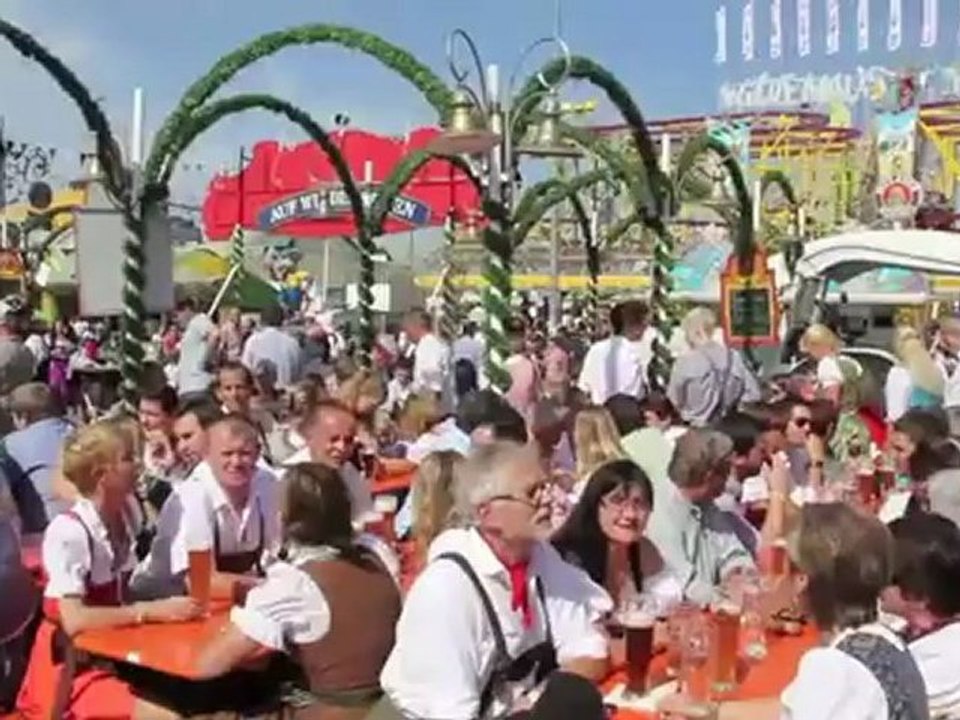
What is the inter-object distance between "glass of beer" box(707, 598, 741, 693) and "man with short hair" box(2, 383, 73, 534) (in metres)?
2.79

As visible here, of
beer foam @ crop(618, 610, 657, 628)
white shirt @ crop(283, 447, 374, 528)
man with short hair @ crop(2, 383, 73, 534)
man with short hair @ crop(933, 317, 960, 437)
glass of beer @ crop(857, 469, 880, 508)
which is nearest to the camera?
beer foam @ crop(618, 610, 657, 628)

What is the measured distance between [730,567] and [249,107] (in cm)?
696

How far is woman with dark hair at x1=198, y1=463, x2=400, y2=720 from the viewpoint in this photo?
331cm

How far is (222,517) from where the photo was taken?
14.9ft

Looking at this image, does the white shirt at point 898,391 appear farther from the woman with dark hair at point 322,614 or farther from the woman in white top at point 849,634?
the woman in white top at point 849,634

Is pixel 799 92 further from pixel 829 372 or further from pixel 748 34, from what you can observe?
pixel 829 372

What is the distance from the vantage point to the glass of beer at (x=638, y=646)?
10.8 ft

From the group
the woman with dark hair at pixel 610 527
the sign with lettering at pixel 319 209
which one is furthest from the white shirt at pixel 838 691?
the sign with lettering at pixel 319 209

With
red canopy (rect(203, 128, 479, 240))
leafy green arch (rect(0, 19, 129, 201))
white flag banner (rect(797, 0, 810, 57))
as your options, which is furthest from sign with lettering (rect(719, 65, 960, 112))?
leafy green arch (rect(0, 19, 129, 201))

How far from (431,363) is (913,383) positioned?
4.18 m

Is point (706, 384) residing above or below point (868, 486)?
above

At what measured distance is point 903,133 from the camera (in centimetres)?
4269

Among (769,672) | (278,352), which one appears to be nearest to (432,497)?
(769,672)

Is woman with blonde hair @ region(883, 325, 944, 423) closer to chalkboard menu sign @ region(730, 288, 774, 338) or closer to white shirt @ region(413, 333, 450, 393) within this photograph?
chalkboard menu sign @ region(730, 288, 774, 338)
